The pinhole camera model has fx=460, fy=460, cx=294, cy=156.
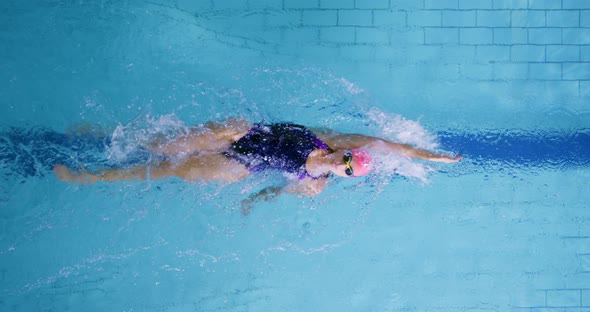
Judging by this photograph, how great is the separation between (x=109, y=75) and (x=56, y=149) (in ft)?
2.17

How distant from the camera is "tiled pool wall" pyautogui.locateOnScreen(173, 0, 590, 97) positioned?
3.40 meters

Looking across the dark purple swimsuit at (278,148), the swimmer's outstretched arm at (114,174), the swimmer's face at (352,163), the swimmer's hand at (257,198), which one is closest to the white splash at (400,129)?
the dark purple swimsuit at (278,148)

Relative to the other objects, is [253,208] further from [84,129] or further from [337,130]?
[84,129]

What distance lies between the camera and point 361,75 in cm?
347

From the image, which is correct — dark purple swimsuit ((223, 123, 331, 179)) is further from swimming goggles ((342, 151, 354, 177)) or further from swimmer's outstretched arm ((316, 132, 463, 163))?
swimming goggles ((342, 151, 354, 177))

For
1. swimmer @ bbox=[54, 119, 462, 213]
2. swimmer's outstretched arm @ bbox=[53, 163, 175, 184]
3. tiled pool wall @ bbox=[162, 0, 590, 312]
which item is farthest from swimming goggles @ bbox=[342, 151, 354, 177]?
swimmer's outstretched arm @ bbox=[53, 163, 175, 184]

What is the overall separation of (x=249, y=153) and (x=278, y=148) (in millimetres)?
205

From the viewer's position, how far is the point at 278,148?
314 centimetres

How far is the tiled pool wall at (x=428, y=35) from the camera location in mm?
3396

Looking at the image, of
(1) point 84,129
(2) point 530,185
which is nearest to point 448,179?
(2) point 530,185

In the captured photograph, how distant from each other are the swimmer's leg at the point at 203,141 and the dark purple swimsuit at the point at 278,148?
63 millimetres

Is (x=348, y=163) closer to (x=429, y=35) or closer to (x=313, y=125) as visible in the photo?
(x=313, y=125)

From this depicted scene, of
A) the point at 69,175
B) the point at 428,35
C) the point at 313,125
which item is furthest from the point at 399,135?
A: the point at 69,175

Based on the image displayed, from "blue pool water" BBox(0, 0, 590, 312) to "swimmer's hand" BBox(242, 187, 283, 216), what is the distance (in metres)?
0.06
